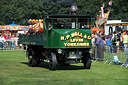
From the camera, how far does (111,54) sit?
72.5ft

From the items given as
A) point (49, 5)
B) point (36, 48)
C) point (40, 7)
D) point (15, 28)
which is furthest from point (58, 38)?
point (40, 7)

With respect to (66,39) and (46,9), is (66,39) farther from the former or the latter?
(46,9)

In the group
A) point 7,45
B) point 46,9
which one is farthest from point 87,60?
point 46,9

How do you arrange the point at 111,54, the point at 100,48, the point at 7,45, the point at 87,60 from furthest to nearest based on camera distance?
the point at 7,45, the point at 100,48, the point at 111,54, the point at 87,60

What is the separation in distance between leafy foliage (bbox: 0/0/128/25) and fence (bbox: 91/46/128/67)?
171 ft

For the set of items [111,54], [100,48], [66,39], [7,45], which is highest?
[66,39]

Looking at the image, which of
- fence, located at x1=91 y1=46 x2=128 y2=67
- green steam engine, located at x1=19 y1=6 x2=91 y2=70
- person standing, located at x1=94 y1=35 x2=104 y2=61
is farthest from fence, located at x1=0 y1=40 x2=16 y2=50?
green steam engine, located at x1=19 y1=6 x2=91 y2=70

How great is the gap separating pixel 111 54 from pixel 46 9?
67913mm

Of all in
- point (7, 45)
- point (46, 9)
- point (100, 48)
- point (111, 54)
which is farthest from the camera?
point (46, 9)

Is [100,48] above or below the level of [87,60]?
above

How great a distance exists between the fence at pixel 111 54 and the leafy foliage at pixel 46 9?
5211cm

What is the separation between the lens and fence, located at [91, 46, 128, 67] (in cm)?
2015

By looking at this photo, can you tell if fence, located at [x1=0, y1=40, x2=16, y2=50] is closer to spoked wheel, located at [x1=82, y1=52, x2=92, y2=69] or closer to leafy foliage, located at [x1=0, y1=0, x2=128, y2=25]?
spoked wheel, located at [x1=82, y1=52, x2=92, y2=69]

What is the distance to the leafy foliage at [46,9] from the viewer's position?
278ft
